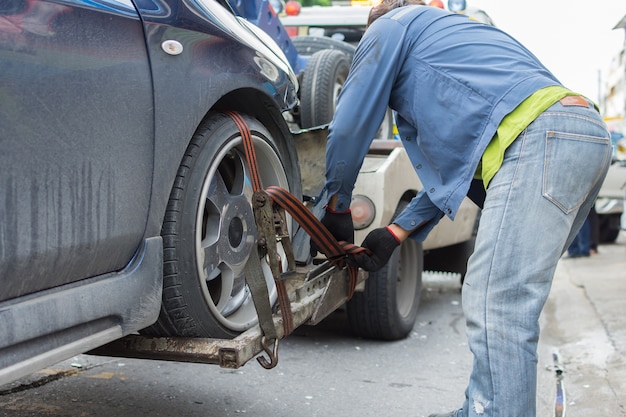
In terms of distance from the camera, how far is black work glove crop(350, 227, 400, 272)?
2.62m

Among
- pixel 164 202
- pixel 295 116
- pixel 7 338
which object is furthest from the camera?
pixel 295 116

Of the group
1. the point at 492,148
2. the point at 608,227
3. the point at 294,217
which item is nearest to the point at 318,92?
the point at 294,217

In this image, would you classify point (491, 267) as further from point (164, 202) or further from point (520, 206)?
point (164, 202)

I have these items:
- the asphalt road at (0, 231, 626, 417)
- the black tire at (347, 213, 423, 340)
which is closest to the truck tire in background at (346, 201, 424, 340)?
the black tire at (347, 213, 423, 340)

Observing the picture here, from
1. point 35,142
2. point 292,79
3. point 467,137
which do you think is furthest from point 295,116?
point 35,142

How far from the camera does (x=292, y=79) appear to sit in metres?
2.90

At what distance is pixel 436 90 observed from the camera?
2201mm

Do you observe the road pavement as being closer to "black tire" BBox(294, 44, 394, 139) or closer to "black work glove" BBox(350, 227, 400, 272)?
"black work glove" BBox(350, 227, 400, 272)

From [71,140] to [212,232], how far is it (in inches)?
30.5

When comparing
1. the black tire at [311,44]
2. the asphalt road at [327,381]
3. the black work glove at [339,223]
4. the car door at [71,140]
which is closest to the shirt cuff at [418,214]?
the black work glove at [339,223]

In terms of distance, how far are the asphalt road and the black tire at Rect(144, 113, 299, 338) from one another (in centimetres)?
74

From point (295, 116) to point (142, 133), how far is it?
298cm

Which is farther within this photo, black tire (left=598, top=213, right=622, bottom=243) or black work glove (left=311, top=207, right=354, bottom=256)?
black tire (left=598, top=213, right=622, bottom=243)

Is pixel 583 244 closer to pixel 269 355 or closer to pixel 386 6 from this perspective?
pixel 386 6
